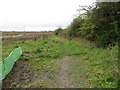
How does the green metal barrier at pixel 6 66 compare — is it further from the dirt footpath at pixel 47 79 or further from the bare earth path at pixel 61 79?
the bare earth path at pixel 61 79

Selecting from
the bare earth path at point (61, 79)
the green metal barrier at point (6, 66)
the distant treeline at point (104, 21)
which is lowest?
the bare earth path at point (61, 79)

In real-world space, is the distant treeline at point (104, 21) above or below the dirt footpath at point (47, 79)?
above

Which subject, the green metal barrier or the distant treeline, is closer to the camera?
the green metal barrier

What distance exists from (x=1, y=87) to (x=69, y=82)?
265 centimetres

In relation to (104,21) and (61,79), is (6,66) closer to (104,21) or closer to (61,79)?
(61,79)

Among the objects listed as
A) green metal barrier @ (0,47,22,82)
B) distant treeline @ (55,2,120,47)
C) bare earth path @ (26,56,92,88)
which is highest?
distant treeline @ (55,2,120,47)

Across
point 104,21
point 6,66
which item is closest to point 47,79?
point 6,66

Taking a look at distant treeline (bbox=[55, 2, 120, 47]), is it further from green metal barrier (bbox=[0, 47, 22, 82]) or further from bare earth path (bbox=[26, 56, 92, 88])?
green metal barrier (bbox=[0, 47, 22, 82])

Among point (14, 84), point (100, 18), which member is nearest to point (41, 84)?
point (14, 84)

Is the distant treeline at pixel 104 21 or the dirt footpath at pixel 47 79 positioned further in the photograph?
the distant treeline at pixel 104 21

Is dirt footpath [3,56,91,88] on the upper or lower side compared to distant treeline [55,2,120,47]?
lower

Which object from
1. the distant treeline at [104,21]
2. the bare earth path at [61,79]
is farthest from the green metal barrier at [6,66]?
the distant treeline at [104,21]

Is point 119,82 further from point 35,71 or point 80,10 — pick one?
point 80,10

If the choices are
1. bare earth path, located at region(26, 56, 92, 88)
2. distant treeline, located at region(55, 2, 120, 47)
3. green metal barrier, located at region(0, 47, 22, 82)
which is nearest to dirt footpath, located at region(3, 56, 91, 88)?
bare earth path, located at region(26, 56, 92, 88)
